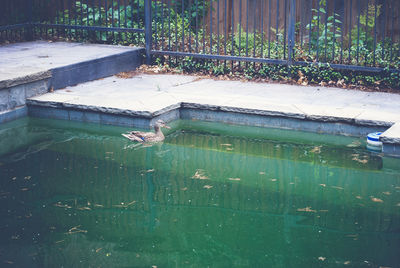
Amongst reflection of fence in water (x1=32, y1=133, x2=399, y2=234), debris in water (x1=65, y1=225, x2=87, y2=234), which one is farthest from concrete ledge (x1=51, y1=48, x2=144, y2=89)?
debris in water (x1=65, y1=225, x2=87, y2=234)

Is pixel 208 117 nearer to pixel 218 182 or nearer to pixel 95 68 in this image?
pixel 218 182

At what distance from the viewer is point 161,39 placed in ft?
36.6

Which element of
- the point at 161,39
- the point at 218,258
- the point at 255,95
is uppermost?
the point at 161,39

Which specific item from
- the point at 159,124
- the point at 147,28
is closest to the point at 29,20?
the point at 147,28

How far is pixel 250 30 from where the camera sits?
11.9 meters

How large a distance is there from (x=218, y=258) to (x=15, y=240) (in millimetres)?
1631

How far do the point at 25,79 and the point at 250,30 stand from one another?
5104 mm

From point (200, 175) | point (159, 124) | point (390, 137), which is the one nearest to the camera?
point (200, 175)

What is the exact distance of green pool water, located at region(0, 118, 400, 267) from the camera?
457 cm

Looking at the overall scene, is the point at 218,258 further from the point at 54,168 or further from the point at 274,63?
the point at 274,63

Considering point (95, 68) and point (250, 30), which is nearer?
point (95, 68)

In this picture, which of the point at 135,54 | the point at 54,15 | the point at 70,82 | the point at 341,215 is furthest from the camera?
the point at 54,15

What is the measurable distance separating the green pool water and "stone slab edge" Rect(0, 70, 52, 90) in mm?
674

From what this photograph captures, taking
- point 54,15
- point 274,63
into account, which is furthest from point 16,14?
point 274,63
